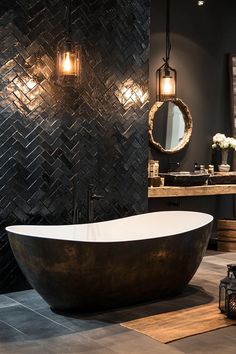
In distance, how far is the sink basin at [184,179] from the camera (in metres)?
6.75

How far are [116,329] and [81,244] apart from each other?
652 millimetres

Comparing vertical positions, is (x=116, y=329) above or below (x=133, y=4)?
below

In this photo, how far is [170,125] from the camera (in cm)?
734

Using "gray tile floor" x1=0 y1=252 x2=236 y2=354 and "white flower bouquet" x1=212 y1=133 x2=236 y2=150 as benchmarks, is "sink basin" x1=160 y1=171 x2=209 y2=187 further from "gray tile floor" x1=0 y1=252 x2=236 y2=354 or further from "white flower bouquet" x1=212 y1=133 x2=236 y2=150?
"gray tile floor" x1=0 y1=252 x2=236 y2=354

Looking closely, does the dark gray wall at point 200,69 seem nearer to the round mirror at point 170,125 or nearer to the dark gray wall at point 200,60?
the dark gray wall at point 200,60

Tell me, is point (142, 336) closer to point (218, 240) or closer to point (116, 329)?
point (116, 329)

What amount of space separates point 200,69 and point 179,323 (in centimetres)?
434

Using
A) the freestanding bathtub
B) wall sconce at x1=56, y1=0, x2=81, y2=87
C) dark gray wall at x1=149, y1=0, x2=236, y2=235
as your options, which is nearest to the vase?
dark gray wall at x1=149, y1=0, x2=236, y2=235

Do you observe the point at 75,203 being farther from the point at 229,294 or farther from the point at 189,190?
the point at 189,190

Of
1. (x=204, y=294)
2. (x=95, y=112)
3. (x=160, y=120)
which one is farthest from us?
(x=160, y=120)

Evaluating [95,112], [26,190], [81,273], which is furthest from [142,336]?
[95,112]

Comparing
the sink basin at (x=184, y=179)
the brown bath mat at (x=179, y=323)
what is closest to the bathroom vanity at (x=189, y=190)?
the sink basin at (x=184, y=179)

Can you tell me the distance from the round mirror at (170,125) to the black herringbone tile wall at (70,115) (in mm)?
1094

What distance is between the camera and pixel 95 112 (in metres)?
5.64
